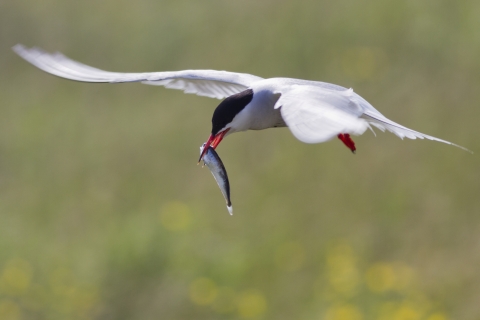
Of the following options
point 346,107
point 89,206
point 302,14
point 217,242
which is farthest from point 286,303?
point 302,14

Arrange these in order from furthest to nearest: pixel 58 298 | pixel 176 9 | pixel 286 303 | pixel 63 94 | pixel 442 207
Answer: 1. pixel 176 9
2. pixel 63 94
3. pixel 442 207
4. pixel 286 303
5. pixel 58 298

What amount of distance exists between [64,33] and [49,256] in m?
3.36

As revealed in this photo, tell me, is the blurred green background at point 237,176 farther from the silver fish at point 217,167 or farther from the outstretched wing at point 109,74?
the silver fish at point 217,167

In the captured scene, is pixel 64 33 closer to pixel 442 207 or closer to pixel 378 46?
pixel 378 46

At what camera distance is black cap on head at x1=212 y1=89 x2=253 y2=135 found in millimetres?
3053

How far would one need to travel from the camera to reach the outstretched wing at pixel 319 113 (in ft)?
7.37

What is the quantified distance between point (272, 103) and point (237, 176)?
308cm

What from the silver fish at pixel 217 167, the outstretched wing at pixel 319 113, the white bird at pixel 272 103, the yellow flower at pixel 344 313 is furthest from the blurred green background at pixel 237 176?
the outstretched wing at pixel 319 113

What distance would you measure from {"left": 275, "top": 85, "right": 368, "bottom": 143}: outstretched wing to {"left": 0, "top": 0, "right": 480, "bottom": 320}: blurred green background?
2124 millimetres

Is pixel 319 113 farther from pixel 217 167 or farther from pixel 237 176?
pixel 237 176

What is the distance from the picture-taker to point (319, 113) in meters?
2.43

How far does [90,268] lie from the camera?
493 cm

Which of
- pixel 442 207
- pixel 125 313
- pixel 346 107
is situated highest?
pixel 346 107

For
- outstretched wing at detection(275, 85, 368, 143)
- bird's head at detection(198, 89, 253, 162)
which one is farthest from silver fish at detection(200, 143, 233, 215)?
outstretched wing at detection(275, 85, 368, 143)
